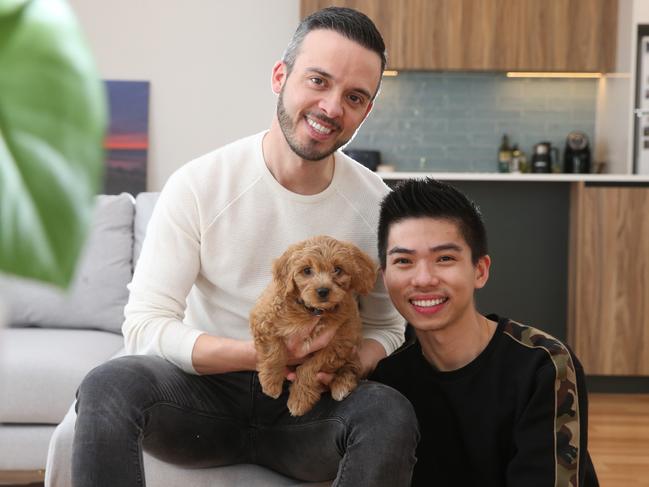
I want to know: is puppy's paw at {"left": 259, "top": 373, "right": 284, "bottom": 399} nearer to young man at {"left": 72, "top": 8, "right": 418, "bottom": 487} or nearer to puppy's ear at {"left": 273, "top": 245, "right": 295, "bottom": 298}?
young man at {"left": 72, "top": 8, "right": 418, "bottom": 487}

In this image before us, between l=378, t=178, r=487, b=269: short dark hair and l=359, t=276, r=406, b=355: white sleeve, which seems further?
l=359, t=276, r=406, b=355: white sleeve

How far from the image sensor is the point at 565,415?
163 centimetres

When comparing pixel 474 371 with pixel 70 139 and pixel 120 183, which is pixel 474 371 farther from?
pixel 120 183

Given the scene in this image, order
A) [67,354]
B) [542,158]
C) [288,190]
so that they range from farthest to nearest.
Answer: [542,158]
[67,354]
[288,190]

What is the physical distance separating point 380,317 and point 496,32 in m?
3.81

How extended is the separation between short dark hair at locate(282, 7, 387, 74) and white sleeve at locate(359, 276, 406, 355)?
51 centimetres

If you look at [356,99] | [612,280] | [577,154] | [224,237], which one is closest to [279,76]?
[356,99]

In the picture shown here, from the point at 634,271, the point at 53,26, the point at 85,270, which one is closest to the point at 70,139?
the point at 53,26

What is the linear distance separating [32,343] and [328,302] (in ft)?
5.25

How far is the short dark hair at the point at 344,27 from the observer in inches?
71.1

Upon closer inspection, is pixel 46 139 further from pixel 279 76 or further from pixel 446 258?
pixel 279 76

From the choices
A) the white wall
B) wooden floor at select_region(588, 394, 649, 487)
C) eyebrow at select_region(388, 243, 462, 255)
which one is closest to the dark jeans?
eyebrow at select_region(388, 243, 462, 255)

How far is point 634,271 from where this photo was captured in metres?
4.53

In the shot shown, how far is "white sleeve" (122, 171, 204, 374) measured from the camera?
1703mm
